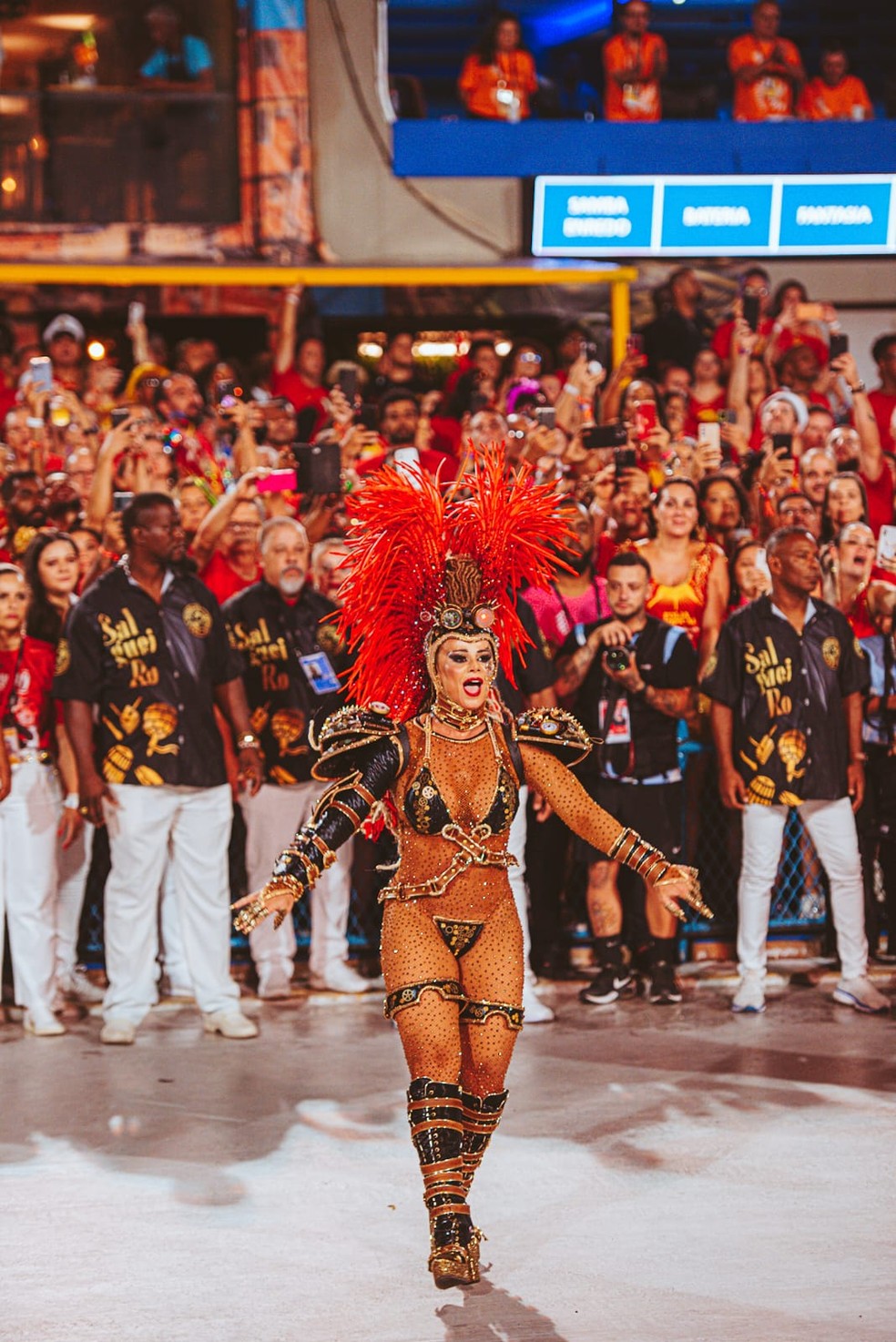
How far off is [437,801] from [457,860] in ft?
0.53

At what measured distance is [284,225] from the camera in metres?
13.1

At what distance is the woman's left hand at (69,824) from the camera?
695 centimetres

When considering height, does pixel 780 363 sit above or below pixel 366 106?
below

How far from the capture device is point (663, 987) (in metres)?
7.16

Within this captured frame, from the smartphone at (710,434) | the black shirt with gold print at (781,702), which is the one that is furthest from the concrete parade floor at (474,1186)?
the smartphone at (710,434)

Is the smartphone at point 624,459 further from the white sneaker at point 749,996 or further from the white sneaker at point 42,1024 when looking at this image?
the white sneaker at point 42,1024

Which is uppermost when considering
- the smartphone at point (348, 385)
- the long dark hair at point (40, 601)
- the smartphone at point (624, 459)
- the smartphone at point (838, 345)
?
the smartphone at point (838, 345)

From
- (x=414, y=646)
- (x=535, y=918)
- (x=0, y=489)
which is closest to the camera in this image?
(x=414, y=646)

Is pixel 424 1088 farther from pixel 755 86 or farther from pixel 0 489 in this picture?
pixel 755 86

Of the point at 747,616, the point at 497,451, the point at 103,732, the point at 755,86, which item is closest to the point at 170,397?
the point at 103,732

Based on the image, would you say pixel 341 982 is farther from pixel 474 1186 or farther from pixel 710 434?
pixel 710 434

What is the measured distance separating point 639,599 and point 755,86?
737 centimetres

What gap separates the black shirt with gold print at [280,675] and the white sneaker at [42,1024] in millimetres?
1281

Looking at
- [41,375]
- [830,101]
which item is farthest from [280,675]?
[830,101]
